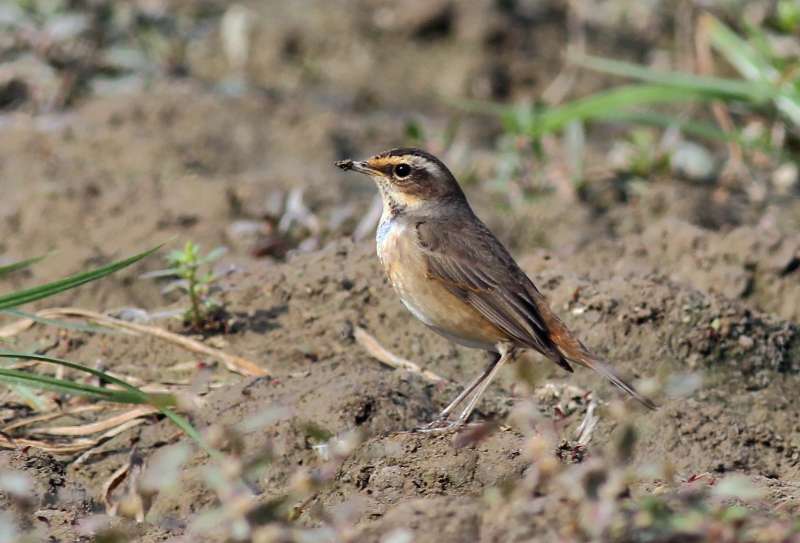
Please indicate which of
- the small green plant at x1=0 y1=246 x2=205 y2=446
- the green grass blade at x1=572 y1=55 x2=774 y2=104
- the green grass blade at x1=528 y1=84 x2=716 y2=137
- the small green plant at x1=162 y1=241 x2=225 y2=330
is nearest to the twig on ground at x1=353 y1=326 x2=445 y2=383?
the small green plant at x1=162 y1=241 x2=225 y2=330

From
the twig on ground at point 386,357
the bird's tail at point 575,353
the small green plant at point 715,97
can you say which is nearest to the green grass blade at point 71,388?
the twig on ground at point 386,357

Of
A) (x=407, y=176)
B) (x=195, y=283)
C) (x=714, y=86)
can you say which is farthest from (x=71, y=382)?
(x=714, y=86)

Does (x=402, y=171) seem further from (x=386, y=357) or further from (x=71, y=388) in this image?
(x=71, y=388)

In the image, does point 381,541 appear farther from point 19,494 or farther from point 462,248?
point 462,248

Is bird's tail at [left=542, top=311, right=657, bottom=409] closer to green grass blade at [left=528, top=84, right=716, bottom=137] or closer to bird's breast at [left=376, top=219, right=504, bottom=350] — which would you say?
bird's breast at [left=376, top=219, right=504, bottom=350]

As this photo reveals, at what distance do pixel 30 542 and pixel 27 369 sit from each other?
2535 mm

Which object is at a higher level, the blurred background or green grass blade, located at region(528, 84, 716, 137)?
green grass blade, located at region(528, 84, 716, 137)

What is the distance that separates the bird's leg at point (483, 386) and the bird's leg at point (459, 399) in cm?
2

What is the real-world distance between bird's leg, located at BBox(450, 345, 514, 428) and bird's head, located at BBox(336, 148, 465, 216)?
37.8 inches

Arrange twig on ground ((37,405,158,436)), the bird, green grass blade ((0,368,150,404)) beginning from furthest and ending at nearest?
1. the bird
2. twig on ground ((37,405,158,436))
3. green grass blade ((0,368,150,404))

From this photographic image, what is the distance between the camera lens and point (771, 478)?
5.60m

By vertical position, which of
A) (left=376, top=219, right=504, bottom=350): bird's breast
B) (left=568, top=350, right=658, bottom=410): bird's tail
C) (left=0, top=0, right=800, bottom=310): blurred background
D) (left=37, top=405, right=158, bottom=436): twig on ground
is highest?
(left=376, top=219, right=504, bottom=350): bird's breast

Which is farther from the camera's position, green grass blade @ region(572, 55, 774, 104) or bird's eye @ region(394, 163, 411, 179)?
green grass blade @ region(572, 55, 774, 104)

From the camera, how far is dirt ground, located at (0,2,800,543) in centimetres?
525
